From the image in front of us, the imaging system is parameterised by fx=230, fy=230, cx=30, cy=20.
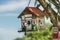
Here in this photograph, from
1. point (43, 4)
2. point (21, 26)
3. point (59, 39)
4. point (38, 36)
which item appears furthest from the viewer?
point (38, 36)

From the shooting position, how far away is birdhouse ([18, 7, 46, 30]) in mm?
3164

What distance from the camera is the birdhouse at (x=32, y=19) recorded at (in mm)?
3164

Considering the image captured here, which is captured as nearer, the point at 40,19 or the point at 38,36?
the point at 40,19

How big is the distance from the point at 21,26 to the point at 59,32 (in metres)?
0.82

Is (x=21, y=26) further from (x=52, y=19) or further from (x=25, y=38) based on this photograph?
(x=25, y=38)

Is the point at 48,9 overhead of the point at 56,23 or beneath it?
overhead

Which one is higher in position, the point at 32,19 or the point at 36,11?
the point at 36,11

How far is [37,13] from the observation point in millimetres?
3174

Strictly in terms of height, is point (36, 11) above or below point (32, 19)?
above

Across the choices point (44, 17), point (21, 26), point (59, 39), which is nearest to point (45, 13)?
point (44, 17)

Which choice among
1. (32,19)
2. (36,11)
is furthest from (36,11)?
(32,19)

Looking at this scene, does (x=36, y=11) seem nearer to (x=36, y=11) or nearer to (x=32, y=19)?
(x=36, y=11)

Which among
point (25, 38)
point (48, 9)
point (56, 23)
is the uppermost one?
point (48, 9)

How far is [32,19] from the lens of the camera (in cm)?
328
